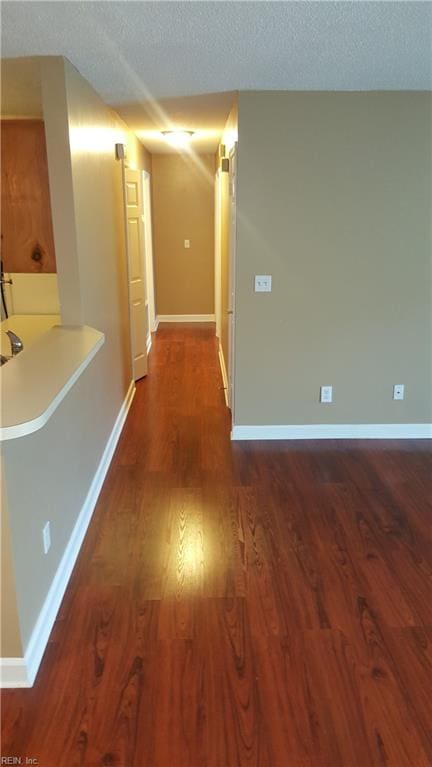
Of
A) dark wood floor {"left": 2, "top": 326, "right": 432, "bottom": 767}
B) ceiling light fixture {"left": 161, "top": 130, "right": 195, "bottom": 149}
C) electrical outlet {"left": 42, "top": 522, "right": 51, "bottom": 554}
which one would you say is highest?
ceiling light fixture {"left": 161, "top": 130, "right": 195, "bottom": 149}

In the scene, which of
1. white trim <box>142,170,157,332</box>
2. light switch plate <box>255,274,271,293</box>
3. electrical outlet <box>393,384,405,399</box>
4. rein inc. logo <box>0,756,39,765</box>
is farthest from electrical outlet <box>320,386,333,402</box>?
white trim <box>142,170,157,332</box>

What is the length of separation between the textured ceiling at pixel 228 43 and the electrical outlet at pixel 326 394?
6.39 ft

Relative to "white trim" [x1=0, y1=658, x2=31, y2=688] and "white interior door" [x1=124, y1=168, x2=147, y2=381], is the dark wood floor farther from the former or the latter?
"white interior door" [x1=124, y1=168, x2=147, y2=381]

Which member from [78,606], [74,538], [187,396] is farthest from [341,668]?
[187,396]

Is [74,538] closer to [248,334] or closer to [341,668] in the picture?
[341,668]

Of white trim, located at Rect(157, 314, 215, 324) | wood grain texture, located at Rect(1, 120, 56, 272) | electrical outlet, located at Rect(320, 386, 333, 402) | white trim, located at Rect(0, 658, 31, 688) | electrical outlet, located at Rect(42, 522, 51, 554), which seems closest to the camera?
white trim, located at Rect(0, 658, 31, 688)

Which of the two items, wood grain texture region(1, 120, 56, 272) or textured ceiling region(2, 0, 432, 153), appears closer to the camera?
textured ceiling region(2, 0, 432, 153)

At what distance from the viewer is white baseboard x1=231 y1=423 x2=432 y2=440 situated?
3.76 m

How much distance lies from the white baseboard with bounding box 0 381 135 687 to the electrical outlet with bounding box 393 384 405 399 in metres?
2.17

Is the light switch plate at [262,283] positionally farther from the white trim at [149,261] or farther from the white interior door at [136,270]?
the white trim at [149,261]

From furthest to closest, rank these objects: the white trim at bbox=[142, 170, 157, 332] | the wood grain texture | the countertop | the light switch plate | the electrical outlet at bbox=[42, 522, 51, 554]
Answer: the white trim at bbox=[142, 170, 157, 332], the light switch plate, the wood grain texture, the electrical outlet at bbox=[42, 522, 51, 554], the countertop

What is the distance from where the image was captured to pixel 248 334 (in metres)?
3.54

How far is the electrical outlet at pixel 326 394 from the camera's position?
3684 millimetres

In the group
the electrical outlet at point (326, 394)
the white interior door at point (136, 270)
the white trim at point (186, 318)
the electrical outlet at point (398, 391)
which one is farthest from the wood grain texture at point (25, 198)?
the white trim at point (186, 318)
